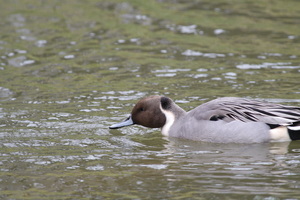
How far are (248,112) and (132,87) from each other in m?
3.23

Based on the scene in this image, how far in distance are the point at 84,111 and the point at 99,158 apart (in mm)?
2249

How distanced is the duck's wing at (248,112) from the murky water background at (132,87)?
36 centimetres

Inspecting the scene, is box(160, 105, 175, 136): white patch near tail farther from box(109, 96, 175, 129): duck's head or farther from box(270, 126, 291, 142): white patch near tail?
box(270, 126, 291, 142): white patch near tail

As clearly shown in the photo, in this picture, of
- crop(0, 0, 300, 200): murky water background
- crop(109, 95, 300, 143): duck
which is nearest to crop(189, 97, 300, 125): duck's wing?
crop(109, 95, 300, 143): duck

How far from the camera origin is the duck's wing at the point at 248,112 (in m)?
8.62

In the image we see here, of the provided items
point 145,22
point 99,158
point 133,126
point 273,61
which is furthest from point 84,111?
point 145,22

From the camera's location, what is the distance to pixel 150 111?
9391 mm

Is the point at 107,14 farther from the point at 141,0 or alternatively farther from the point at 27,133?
the point at 27,133

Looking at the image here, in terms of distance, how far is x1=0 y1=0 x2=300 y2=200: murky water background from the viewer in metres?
7.13

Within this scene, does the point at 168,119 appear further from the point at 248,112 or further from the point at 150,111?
the point at 248,112

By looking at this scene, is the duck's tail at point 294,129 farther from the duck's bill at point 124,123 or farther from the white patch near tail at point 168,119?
the duck's bill at point 124,123

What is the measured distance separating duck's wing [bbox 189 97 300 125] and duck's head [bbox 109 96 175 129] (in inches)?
→ 22.6

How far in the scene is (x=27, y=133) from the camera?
923 cm

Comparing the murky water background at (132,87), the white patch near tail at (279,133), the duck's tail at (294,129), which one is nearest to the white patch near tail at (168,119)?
the murky water background at (132,87)
